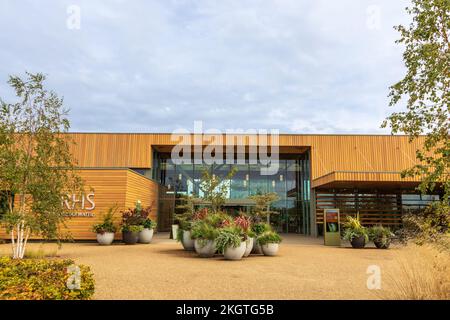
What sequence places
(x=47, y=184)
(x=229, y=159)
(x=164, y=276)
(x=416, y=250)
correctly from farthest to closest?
(x=229, y=159) < (x=47, y=184) < (x=164, y=276) < (x=416, y=250)

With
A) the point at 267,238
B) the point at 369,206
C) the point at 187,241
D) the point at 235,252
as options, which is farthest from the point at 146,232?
the point at 369,206

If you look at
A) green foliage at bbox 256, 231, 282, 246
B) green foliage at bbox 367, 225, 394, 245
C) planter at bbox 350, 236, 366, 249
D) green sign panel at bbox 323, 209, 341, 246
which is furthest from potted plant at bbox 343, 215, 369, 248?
green foliage at bbox 256, 231, 282, 246

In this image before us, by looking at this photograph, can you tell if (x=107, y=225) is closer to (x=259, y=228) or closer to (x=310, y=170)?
(x=259, y=228)

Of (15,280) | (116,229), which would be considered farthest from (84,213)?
(15,280)

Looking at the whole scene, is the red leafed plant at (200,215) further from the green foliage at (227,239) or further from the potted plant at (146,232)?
the potted plant at (146,232)

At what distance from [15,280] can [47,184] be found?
6.70 meters

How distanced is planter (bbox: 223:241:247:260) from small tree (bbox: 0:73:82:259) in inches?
190

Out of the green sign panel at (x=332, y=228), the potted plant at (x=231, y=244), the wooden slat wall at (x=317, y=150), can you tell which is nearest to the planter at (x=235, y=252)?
the potted plant at (x=231, y=244)

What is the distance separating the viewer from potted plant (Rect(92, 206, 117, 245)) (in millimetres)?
15688

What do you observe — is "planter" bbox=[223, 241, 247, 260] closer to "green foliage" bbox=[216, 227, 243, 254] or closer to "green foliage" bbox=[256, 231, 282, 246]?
"green foliage" bbox=[216, 227, 243, 254]

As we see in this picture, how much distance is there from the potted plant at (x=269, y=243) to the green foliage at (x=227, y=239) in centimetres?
160

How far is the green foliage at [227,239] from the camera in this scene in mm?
10797

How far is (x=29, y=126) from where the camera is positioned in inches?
436
